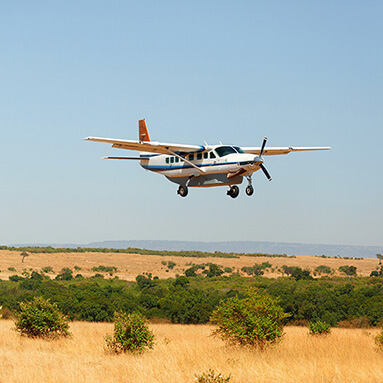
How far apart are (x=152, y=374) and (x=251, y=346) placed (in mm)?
7159

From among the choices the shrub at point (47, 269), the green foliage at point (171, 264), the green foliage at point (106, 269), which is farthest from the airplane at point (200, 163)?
the green foliage at point (171, 264)

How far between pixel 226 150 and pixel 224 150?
98 mm

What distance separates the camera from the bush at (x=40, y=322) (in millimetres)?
36688

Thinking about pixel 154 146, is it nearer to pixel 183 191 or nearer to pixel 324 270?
pixel 183 191

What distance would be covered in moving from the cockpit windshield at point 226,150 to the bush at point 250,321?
7921mm

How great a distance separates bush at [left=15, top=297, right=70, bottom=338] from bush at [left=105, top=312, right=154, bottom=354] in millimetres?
6238

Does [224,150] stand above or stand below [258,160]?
above

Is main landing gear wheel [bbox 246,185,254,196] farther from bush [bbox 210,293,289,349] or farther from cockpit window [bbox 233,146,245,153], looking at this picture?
bush [bbox 210,293,289,349]

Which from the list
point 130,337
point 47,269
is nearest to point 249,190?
point 130,337

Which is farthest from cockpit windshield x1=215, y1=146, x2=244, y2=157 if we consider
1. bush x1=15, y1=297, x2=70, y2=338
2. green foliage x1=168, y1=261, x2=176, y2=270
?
green foliage x1=168, y1=261, x2=176, y2=270

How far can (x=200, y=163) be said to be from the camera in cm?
2908

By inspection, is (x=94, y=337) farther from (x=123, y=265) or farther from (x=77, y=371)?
(x=123, y=265)

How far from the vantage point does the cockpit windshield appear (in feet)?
94.0

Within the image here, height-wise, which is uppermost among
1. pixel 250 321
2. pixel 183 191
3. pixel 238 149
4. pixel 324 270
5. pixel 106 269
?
pixel 238 149
